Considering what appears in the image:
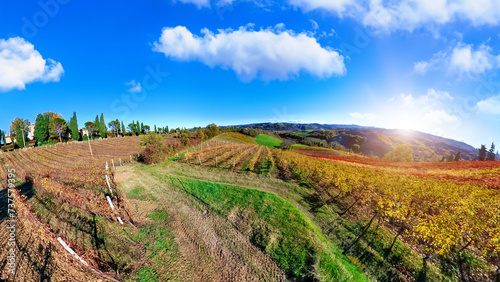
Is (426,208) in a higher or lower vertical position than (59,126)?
lower

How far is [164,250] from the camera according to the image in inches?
326

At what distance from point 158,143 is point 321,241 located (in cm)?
3019

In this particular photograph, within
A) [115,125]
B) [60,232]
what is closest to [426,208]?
[60,232]

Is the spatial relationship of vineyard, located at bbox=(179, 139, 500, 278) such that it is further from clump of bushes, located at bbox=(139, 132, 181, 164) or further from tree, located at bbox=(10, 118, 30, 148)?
tree, located at bbox=(10, 118, 30, 148)

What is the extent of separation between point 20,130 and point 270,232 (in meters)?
84.8

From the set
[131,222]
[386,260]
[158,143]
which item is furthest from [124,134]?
[386,260]

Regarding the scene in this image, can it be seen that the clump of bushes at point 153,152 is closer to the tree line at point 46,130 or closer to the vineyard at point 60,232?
the vineyard at point 60,232

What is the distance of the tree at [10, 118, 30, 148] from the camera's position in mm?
46875

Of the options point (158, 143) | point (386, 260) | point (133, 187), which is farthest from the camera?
point (158, 143)

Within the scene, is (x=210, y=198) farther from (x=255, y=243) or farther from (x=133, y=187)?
(x=133, y=187)

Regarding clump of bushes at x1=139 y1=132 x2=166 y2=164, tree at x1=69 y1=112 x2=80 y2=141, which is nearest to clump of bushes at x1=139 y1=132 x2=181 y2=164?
clump of bushes at x1=139 y1=132 x2=166 y2=164

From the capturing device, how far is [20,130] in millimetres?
48812

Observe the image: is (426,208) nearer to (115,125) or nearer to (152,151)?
(152,151)

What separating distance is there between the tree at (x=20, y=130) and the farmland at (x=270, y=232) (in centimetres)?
5849
